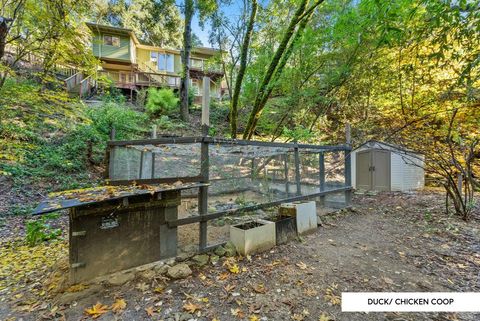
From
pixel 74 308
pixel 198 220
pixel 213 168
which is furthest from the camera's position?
pixel 213 168

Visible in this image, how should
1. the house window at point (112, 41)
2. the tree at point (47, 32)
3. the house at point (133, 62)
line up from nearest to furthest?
the tree at point (47, 32)
the house at point (133, 62)
the house window at point (112, 41)

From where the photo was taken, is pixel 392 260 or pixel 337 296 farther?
pixel 392 260

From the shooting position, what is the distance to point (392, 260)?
3379 millimetres

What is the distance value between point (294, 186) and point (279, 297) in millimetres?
2702

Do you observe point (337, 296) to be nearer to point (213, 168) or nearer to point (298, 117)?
point (213, 168)

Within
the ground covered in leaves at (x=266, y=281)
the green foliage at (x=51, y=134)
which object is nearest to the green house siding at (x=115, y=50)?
the green foliage at (x=51, y=134)

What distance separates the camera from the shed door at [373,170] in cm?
894

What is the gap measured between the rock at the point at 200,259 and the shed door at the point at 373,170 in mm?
8135

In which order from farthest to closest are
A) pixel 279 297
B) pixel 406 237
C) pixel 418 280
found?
pixel 406 237 → pixel 418 280 → pixel 279 297

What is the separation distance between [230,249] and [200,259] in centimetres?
46

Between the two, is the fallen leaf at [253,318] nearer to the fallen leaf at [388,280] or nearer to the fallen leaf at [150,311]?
the fallen leaf at [150,311]

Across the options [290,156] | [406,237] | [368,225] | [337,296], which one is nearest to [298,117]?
[290,156]

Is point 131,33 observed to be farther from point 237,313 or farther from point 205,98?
point 237,313

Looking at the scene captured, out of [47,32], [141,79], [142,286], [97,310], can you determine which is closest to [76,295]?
[97,310]
